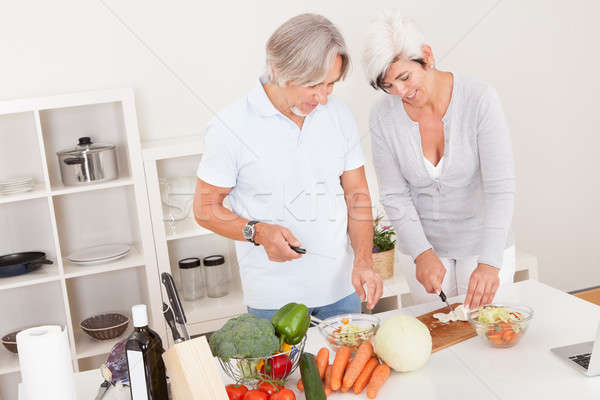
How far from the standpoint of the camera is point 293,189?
1.82 m

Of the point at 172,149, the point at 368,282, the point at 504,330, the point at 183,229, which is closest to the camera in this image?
the point at 504,330

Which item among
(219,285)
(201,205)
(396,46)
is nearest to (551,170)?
(219,285)

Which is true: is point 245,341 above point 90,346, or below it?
above

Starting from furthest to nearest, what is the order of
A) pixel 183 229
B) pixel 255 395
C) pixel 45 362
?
pixel 183 229 → pixel 255 395 → pixel 45 362

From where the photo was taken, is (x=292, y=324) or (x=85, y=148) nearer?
(x=292, y=324)

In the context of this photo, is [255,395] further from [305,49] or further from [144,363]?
[305,49]

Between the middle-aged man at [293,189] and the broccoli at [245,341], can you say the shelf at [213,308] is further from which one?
the broccoli at [245,341]

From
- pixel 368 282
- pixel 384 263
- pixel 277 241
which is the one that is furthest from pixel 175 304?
pixel 384 263

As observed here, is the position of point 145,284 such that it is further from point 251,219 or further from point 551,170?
point 551,170

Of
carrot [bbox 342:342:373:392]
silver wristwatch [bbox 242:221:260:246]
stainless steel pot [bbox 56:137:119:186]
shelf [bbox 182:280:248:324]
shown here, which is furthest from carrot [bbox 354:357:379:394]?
A: stainless steel pot [bbox 56:137:119:186]

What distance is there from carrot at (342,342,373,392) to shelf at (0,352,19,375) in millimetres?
1788

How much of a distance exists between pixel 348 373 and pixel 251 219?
0.60 metres

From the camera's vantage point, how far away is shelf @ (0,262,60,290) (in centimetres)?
269

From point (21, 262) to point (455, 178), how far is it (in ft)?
6.25
